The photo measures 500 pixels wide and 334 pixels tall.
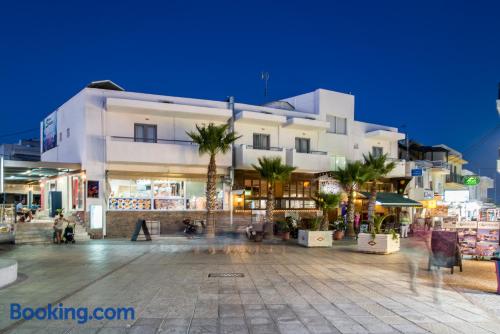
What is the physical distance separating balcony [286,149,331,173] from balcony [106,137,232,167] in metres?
4.52

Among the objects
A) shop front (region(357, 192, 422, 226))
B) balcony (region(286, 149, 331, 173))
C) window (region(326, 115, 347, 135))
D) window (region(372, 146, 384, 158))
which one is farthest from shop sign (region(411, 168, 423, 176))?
balcony (region(286, 149, 331, 173))

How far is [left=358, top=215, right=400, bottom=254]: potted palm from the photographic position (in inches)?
648

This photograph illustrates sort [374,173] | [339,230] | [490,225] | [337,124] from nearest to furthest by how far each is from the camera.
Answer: [490,225] < [339,230] < [374,173] < [337,124]

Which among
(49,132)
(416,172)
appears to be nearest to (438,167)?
(416,172)

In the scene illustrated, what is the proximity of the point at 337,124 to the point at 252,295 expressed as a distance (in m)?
25.4

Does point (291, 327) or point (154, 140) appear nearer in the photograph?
point (291, 327)

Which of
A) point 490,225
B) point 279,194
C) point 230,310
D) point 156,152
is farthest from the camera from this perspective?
point 279,194

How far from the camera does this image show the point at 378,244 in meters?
16.6

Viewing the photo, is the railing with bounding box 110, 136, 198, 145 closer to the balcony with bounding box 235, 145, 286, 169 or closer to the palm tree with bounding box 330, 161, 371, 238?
the balcony with bounding box 235, 145, 286, 169

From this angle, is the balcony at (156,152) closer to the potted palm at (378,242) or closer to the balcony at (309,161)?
the balcony at (309,161)

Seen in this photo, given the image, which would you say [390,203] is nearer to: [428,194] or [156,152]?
[428,194]

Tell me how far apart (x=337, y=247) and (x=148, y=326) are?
1387cm

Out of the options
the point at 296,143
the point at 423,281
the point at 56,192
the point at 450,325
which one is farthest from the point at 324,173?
the point at 450,325

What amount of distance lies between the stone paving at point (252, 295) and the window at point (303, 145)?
15.6 meters
